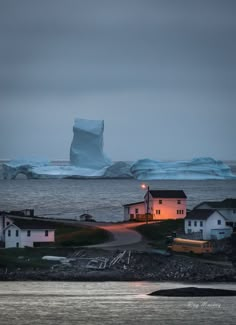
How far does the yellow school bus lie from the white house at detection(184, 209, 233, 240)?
5.25 m

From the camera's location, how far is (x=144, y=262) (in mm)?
62844

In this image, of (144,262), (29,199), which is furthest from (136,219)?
(29,199)

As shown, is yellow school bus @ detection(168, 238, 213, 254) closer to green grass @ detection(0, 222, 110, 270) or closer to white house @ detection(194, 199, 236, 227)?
green grass @ detection(0, 222, 110, 270)

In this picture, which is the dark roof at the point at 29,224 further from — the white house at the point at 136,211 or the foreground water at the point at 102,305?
the white house at the point at 136,211

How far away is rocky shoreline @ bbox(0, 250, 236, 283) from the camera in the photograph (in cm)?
6019

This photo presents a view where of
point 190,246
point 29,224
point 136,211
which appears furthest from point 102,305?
point 136,211

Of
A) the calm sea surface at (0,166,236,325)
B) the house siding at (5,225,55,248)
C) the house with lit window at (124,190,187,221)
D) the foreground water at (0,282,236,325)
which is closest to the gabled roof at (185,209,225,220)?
the house with lit window at (124,190,187,221)

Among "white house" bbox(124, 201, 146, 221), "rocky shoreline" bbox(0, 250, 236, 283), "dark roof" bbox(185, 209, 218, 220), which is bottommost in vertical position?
"rocky shoreline" bbox(0, 250, 236, 283)

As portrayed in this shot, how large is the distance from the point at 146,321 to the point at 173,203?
131 ft

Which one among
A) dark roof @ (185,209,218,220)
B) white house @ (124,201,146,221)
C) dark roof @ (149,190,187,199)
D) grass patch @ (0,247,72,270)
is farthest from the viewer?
white house @ (124,201,146,221)

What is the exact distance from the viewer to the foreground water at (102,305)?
4856cm

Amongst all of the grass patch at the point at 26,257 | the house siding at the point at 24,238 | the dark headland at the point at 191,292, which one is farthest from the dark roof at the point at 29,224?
the dark headland at the point at 191,292

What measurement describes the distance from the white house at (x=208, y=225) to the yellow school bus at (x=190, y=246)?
5.25m

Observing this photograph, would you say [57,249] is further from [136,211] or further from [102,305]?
[136,211]
